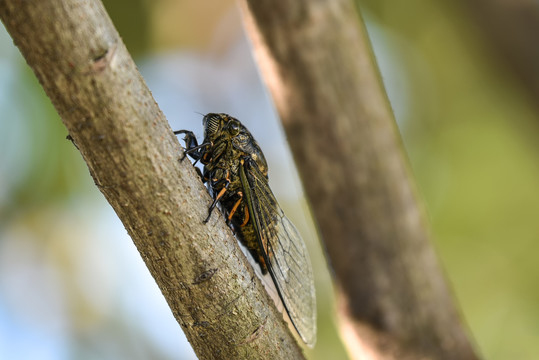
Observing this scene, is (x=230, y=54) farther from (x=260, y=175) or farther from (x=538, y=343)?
(x=538, y=343)

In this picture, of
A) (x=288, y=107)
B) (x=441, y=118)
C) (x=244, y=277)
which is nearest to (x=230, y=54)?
(x=441, y=118)

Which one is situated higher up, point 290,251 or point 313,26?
point 313,26

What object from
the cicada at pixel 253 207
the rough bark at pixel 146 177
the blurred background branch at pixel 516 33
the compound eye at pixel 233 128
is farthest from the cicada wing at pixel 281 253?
the blurred background branch at pixel 516 33

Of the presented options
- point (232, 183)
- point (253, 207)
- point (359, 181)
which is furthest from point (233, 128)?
point (359, 181)

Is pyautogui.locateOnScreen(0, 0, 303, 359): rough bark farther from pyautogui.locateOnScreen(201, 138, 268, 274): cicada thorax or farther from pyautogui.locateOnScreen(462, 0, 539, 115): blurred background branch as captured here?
pyautogui.locateOnScreen(462, 0, 539, 115): blurred background branch

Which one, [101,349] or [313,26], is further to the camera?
[101,349]

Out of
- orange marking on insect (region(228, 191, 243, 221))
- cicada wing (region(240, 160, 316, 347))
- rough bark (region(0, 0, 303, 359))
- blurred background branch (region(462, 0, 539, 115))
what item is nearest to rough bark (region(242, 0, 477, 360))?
cicada wing (region(240, 160, 316, 347))

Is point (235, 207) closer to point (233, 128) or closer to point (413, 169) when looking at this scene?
point (233, 128)
